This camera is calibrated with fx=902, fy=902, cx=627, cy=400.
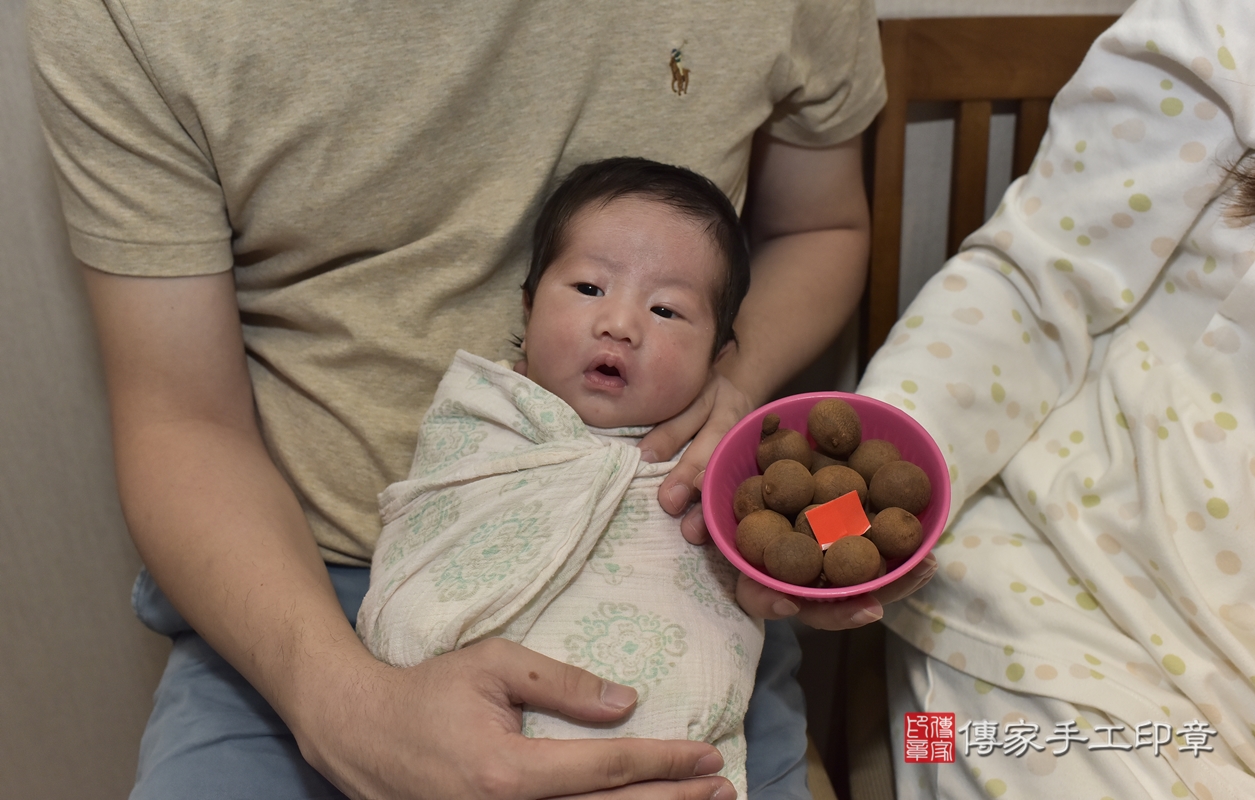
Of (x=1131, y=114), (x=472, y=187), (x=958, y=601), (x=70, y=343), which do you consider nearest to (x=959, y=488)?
(x=958, y=601)

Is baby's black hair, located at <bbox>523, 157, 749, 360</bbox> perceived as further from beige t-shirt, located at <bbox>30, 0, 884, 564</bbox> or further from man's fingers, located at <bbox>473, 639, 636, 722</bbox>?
man's fingers, located at <bbox>473, 639, 636, 722</bbox>

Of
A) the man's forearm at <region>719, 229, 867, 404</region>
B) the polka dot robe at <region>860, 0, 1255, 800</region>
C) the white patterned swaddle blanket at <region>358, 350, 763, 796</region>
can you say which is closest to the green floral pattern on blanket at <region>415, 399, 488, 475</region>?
the white patterned swaddle blanket at <region>358, 350, 763, 796</region>

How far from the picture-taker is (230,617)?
865 mm

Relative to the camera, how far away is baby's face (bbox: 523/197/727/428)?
905mm

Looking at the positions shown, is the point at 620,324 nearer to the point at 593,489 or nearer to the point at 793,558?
the point at 593,489

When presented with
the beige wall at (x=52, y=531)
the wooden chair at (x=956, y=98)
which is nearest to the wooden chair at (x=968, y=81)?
the wooden chair at (x=956, y=98)

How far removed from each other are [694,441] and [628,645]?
23cm

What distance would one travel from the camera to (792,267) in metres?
1.21

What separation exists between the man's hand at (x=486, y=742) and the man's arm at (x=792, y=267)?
0.35 meters

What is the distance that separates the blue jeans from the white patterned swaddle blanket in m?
0.15

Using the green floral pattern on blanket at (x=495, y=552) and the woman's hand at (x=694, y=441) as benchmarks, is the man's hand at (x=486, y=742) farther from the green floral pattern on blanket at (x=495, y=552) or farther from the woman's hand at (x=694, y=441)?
the woman's hand at (x=694, y=441)

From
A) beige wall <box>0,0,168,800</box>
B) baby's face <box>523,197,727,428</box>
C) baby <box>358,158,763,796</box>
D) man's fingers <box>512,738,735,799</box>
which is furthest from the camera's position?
beige wall <box>0,0,168,800</box>

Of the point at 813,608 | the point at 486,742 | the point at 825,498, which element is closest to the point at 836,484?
the point at 825,498

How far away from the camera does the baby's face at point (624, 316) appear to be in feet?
2.97
